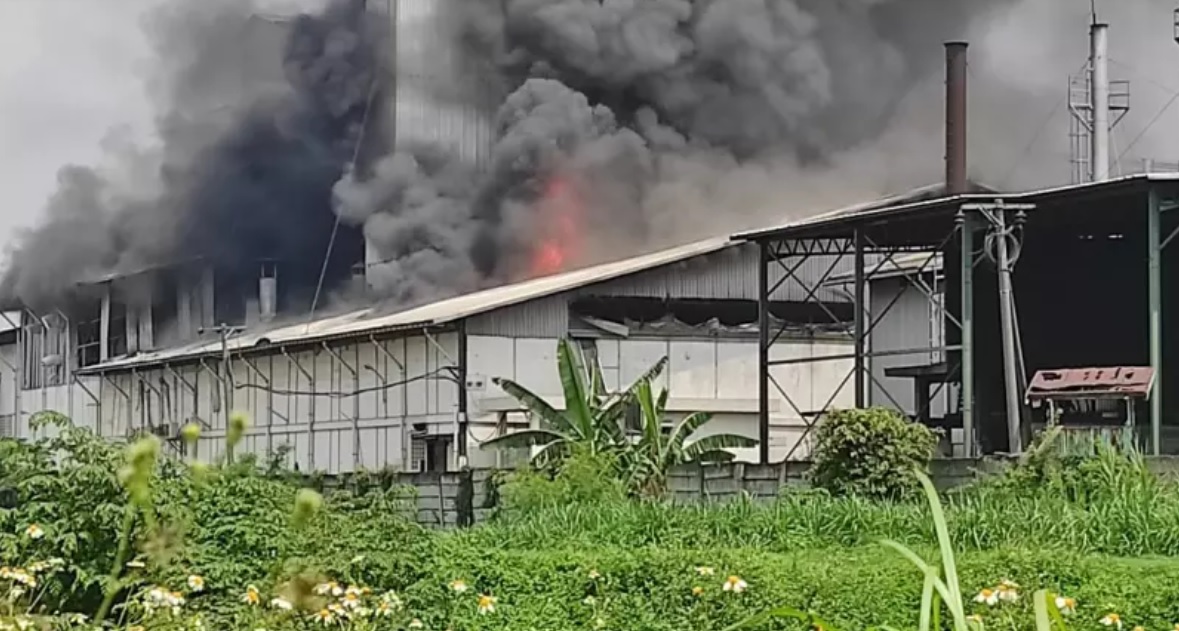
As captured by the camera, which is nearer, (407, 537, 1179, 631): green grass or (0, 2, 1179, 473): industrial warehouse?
(407, 537, 1179, 631): green grass

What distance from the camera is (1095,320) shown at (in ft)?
90.5

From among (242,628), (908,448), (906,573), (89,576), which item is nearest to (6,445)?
(89,576)

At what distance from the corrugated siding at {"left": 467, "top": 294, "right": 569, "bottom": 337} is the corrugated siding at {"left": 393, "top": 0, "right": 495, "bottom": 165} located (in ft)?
22.5

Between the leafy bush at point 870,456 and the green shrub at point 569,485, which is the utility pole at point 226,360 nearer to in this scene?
the green shrub at point 569,485

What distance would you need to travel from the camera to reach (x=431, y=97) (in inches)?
1439

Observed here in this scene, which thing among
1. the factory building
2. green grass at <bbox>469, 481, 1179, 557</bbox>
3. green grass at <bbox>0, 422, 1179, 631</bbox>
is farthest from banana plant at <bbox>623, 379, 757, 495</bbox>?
the factory building

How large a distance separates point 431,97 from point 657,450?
19.4 m

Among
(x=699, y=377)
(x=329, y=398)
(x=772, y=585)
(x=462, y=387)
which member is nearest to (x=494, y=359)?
(x=462, y=387)

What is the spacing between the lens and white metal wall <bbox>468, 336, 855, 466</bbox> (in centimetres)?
2859

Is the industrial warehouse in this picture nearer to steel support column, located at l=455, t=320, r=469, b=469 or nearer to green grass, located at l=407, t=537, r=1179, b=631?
steel support column, located at l=455, t=320, r=469, b=469

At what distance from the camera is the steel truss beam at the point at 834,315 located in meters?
25.5

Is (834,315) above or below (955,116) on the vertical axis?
below

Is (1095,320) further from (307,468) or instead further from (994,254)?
(307,468)

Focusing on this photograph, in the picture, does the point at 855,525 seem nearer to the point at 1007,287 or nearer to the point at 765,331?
the point at 1007,287
